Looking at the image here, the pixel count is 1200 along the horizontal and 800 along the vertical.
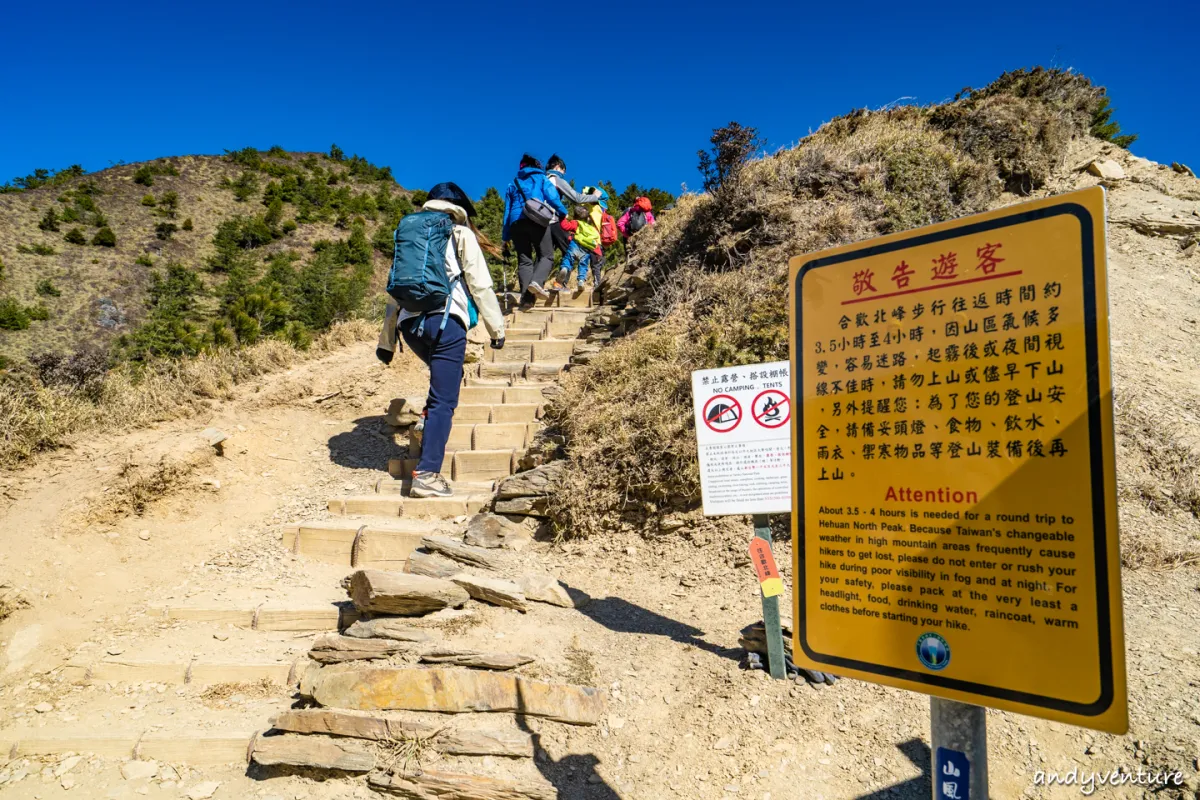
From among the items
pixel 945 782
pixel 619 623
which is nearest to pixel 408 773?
pixel 619 623

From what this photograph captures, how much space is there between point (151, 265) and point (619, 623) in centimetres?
3227

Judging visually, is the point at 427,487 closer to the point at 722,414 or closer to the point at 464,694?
the point at 464,694

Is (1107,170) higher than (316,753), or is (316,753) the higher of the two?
(1107,170)

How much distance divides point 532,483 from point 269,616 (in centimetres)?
191

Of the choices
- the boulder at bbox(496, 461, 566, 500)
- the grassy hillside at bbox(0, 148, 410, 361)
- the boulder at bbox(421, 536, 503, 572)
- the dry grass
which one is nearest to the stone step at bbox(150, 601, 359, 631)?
the boulder at bbox(421, 536, 503, 572)

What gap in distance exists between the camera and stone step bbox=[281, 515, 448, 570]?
4.53m

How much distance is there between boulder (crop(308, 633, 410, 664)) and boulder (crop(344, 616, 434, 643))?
41 millimetres

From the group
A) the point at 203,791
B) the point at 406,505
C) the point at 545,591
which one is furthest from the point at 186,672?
the point at 545,591

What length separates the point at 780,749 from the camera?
2.50m

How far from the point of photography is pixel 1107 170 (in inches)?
328

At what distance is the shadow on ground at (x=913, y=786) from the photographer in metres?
2.26

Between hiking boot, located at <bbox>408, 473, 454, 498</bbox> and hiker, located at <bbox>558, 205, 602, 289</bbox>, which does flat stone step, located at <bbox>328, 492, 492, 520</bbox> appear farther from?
hiker, located at <bbox>558, 205, 602, 289</bbox>

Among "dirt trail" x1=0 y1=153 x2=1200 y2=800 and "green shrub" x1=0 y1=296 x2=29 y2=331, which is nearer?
"dirt trail" x1=0 y1=153 x2=1200 y2=800

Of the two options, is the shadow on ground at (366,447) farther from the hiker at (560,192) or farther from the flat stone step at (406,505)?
the hiker at (560,192)
